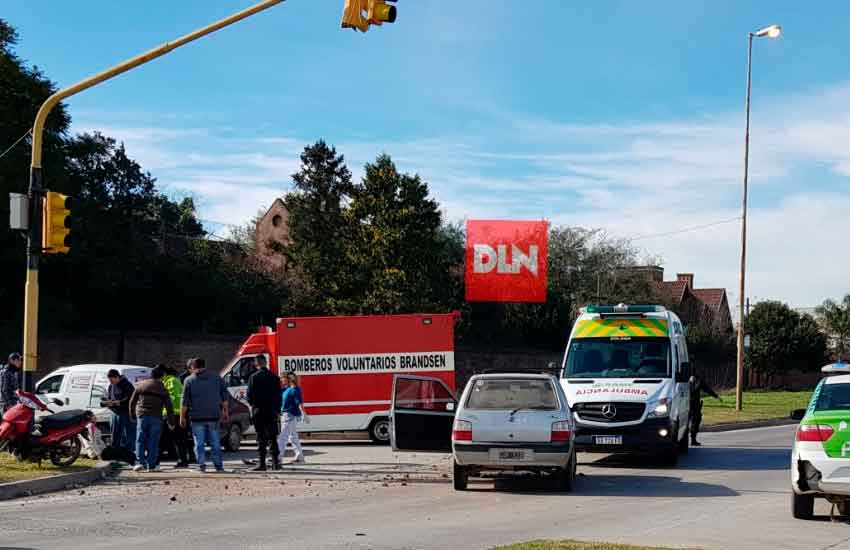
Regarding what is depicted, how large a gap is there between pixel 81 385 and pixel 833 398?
14.6 meters

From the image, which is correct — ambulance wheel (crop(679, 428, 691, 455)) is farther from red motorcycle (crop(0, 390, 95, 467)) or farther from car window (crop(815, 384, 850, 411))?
red motorcycle (crop(0, 390, 95, 467))

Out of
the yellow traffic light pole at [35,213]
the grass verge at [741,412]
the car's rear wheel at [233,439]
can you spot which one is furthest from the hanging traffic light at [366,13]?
the grass verge at [741,412]

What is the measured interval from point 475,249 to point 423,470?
45367 mm

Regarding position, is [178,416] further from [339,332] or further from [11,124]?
[11,124]

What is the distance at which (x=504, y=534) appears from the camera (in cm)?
1102

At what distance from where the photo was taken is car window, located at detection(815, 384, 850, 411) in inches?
482

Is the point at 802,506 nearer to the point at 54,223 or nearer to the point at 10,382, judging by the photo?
the point at 54,223

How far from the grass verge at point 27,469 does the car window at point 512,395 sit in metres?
6.13

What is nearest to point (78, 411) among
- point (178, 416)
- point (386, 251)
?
point (178, 416)

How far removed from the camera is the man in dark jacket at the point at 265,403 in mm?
17219

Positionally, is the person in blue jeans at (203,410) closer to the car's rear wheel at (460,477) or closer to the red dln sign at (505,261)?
the car's rear wheel at (460,477)

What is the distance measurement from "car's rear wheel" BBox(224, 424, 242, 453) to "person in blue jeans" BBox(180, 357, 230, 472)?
4739mm

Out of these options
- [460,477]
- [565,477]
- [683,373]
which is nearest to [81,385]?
[460,477]

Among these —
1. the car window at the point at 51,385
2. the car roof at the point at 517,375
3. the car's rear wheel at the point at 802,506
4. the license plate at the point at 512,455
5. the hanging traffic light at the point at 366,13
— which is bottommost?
the car's rear wheel at the point at 802,506
